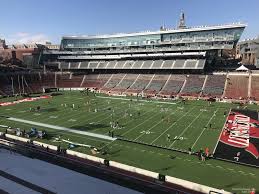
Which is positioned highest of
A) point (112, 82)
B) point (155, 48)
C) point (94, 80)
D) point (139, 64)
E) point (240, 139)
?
point (155, 48)

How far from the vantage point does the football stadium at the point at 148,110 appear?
25938mm

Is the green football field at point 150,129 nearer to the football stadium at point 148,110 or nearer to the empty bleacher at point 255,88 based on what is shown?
Answer: the football stadium at point 148,110

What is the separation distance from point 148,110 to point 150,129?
12151 mm

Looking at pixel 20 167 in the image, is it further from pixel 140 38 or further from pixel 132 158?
pixel 140 38

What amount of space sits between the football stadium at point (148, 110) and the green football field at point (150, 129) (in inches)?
4.8

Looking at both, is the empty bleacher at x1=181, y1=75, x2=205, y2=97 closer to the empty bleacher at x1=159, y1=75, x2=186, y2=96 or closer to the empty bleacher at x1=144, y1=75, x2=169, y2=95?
the empty bleacher at x1=159, y1=75, x2=186, y2=96

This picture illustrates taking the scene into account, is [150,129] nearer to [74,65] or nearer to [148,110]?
[148,110]

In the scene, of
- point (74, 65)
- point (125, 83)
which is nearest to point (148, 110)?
point (125, 83)

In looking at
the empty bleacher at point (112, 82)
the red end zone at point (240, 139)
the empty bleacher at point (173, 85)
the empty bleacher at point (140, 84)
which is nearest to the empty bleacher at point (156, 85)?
the empty bleacher at point (173, 85)

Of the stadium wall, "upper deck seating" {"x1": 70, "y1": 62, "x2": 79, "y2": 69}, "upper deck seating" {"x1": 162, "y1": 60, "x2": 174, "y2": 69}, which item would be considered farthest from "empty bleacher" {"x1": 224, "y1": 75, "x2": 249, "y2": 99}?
"upper deck seating" {"x1": 70, "y1": 62, "x2": 79, "y2": 69}

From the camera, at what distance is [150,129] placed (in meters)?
38.6

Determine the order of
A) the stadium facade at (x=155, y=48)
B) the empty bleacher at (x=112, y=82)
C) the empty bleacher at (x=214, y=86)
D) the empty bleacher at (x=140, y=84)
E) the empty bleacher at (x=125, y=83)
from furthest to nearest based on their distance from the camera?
the empty bleacher at (x=112, y=82) < the stadium facade at (x=155, y=48) < the empty bleacher at (x=125, y=83) < the empty bleacher at (x=140, y=84) < the empty bleacher at (x=214, y=86)

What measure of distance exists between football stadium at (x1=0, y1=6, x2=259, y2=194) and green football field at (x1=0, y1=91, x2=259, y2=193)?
0.12m

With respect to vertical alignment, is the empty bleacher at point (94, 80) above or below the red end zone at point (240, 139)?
above
